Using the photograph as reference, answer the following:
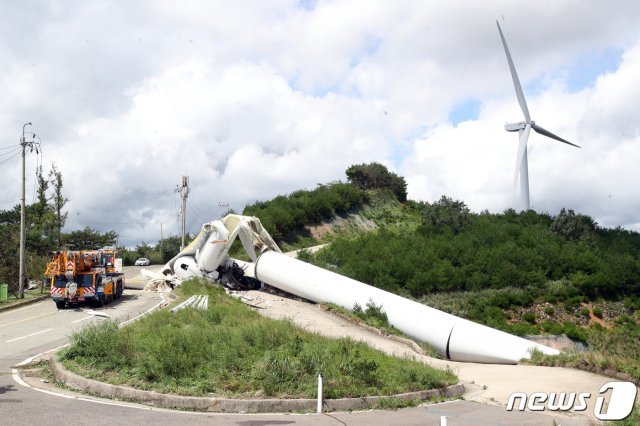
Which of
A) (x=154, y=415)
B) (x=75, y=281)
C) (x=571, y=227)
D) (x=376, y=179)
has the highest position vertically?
(x=376, y=179)

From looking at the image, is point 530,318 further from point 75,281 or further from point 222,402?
point 222,402

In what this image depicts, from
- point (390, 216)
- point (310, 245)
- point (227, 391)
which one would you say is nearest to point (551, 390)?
point (227, 391)

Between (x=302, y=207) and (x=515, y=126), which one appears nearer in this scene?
(x=515, y=126)

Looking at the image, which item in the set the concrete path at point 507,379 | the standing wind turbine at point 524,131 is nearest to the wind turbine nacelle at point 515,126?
the standing wind turbine at point 524,131

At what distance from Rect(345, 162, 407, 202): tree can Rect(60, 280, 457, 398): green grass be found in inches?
2448

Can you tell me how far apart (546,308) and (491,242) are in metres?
9.35

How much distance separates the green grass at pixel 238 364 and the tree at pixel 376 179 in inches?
2448

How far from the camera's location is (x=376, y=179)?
76.1 meters

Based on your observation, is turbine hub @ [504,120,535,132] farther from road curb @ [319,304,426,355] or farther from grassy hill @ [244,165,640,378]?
road curb @ [319,304,426,355]

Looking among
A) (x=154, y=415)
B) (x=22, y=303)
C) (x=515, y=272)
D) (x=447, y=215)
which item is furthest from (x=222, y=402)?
(x=447, y=215)

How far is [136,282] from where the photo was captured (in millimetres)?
44188
